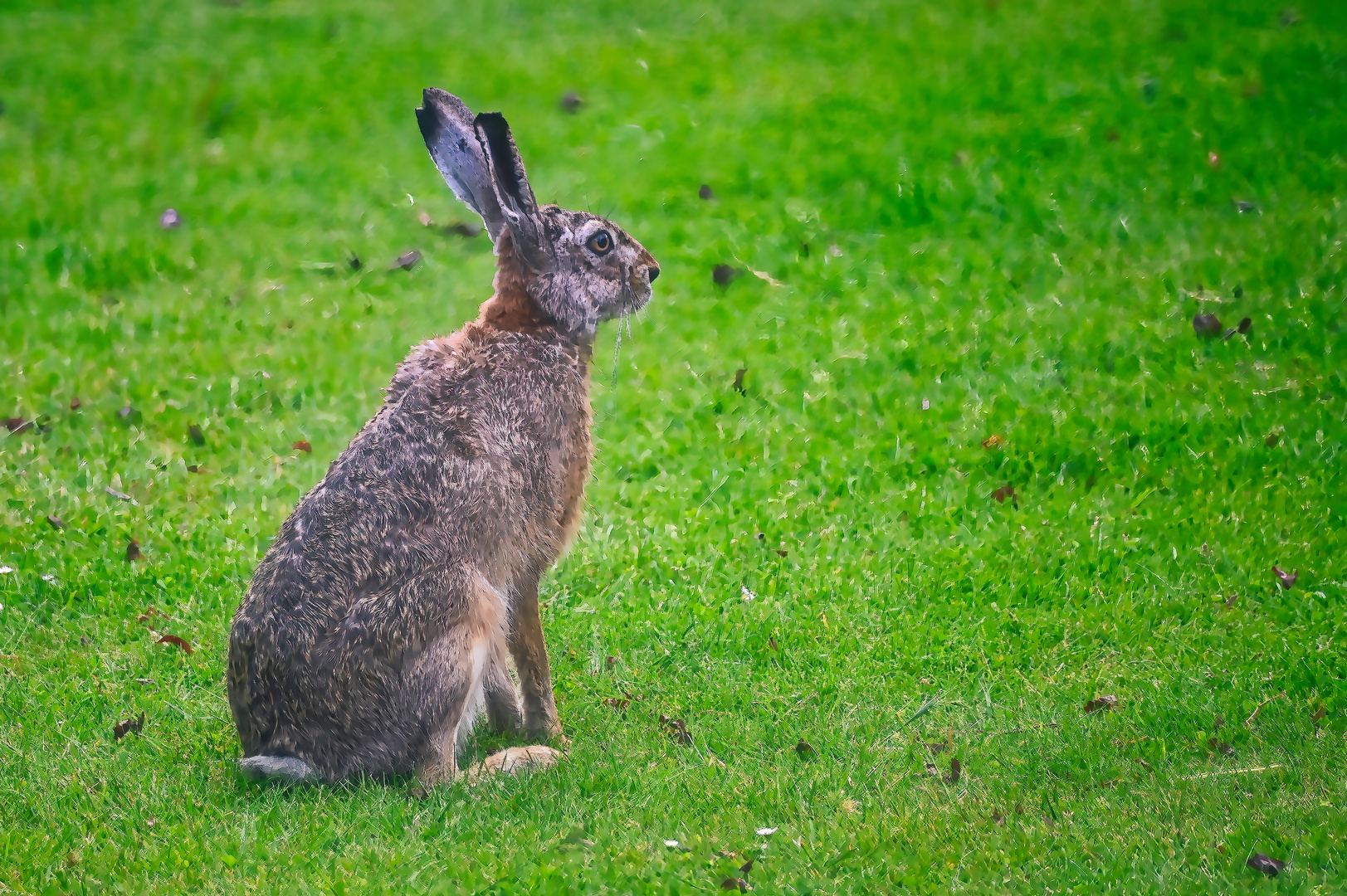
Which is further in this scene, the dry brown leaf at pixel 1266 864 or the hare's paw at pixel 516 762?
the hare's paw at pixel 516 762

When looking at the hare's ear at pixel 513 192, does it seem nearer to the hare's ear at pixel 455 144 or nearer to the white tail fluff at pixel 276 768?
the hare's ear at pixel 455 144

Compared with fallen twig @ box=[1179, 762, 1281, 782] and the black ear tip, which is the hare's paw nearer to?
fallen twig @ box=[1179, 762, 1281, 782]

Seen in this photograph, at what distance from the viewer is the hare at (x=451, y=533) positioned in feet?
18.4

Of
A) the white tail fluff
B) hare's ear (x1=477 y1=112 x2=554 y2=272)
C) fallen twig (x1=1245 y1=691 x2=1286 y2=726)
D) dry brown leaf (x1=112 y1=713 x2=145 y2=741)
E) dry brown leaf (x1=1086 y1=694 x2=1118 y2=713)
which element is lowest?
dry brown leaf (x1=112 y1=713 x2=145 y2=741)

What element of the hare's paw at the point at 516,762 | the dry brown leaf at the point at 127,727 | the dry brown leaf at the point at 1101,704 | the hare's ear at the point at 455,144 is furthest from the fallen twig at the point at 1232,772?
the dry brown leaf at the point at 127,727

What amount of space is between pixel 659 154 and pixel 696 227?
1.59m

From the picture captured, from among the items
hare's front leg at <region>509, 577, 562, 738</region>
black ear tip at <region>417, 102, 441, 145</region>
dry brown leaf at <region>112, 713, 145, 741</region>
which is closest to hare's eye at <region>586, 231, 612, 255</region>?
black ear tip at <region>417, 102, 441, 145</region>

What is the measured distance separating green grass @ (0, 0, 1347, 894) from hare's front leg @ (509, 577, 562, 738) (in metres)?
0.18

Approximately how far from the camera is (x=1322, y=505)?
315 inches

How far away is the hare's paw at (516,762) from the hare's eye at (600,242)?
93.0 inches

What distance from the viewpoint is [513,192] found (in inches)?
251

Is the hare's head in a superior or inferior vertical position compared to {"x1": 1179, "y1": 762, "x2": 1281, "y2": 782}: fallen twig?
superior

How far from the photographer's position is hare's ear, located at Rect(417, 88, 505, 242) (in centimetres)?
639

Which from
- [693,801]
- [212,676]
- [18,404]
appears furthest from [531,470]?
[18,404]
